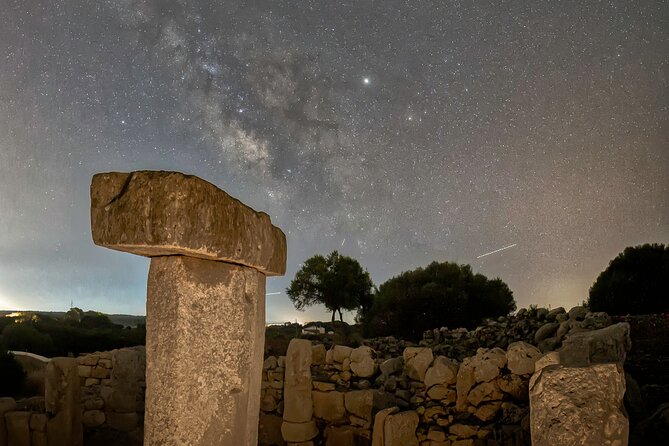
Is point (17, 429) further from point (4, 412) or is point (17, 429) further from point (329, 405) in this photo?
point (329, 405)

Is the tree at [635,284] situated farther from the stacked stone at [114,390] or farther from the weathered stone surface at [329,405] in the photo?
the stacked stone at [114,390]

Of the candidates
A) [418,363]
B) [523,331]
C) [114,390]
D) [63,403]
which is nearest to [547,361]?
[418,363]

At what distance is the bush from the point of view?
423 inches

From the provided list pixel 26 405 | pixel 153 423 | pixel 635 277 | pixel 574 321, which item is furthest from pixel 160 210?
pixel 635 277

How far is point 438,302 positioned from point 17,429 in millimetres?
14312

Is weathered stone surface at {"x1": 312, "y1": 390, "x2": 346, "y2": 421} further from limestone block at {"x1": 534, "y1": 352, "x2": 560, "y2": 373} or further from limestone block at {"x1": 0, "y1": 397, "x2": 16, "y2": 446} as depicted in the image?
limestone block at {"x1": 0, "y1": 397, "x2": 16, "y2": 446}

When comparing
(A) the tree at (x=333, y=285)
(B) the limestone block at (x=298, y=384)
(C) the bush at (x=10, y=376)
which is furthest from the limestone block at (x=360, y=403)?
(A) the tree at (x=333, y=285)

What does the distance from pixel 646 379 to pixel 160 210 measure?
377 inches

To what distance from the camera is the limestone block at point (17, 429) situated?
6.50 m

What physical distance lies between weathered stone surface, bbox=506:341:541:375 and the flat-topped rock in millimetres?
4053

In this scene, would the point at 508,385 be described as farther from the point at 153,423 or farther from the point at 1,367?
the point at 1,367

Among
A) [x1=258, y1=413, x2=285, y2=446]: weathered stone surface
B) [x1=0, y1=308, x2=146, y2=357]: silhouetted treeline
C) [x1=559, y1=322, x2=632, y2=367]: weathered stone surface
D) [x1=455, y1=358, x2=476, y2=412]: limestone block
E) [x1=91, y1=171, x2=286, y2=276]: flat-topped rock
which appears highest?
[x1=91, y1=171, x2=286, y2=276]: flat-topped rock

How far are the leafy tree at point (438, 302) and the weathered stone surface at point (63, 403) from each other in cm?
1227

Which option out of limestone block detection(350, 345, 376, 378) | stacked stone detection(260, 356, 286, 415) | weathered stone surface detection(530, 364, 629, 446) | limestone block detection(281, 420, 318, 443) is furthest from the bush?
weathered stone surface detection(530, 364, 629, 446)
